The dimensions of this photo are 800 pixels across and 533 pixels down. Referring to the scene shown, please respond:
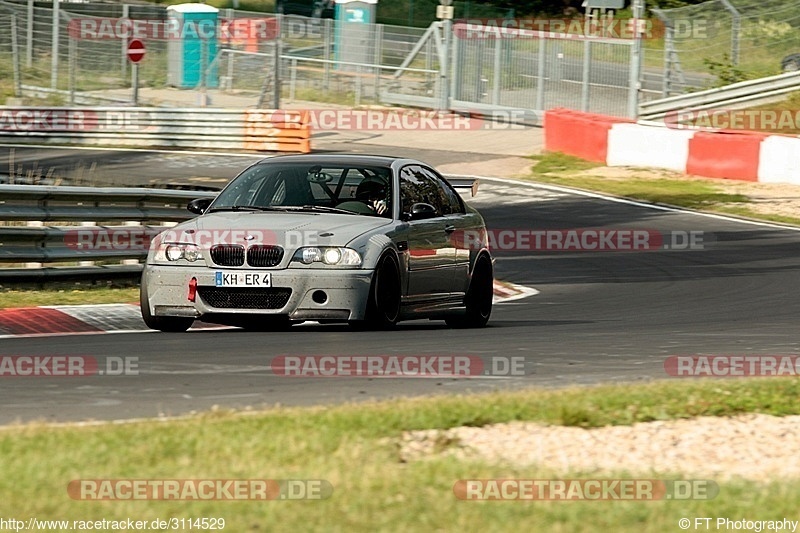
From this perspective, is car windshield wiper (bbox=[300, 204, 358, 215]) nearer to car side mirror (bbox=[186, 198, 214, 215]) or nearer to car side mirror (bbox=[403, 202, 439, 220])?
car side mirror (bbox=[403, 202, 439, 220])

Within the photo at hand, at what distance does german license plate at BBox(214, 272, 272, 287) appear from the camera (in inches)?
412

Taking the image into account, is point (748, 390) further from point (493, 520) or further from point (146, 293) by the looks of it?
point (146, 293)

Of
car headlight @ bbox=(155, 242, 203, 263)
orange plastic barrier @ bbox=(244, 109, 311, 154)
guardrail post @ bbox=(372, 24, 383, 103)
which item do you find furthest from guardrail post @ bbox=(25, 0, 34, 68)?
car headlight @ bbox=(155, 242, 203, 263)

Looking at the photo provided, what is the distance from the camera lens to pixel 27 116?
3481 cm

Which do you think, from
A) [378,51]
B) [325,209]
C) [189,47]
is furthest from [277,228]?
[189,47]

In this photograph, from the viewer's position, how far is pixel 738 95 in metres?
33.0

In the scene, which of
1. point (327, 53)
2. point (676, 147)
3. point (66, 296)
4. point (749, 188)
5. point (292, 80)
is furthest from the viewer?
point (292, 80)

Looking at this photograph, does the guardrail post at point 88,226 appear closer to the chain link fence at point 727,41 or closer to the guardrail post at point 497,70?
the chain link fence at point 727,41

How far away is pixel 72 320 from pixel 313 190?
2.21m

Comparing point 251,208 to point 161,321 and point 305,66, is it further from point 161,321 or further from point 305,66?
point 305,66

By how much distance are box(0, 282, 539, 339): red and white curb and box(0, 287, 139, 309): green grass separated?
356 mm

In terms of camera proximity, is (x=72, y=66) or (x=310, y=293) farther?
(x=72, y=66)

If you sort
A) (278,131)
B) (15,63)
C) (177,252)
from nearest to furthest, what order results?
(177,252) → (278,131) → (15,63)

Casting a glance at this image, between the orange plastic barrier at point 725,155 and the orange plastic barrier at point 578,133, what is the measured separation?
8.07ft
